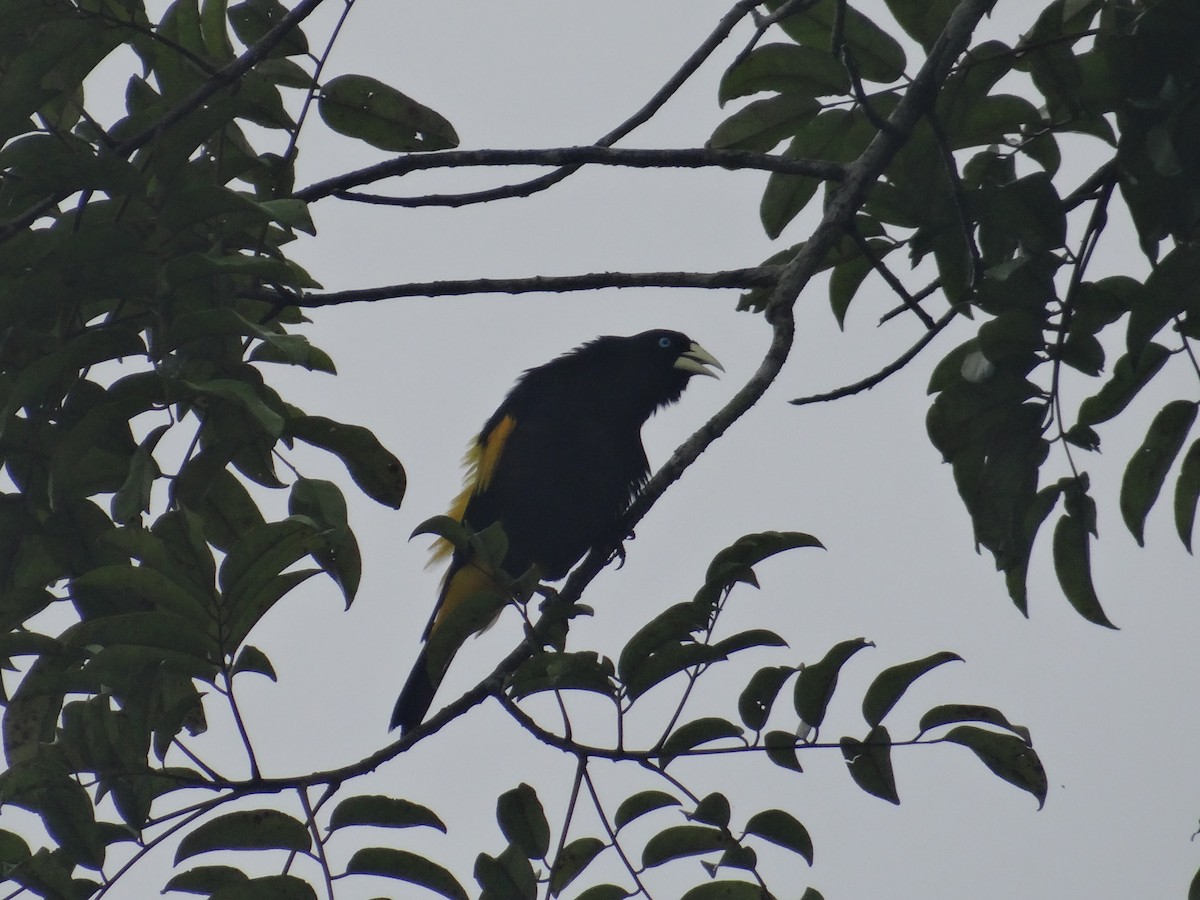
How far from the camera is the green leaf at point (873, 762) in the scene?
2.13 m

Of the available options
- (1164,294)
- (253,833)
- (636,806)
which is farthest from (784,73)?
(253,833)

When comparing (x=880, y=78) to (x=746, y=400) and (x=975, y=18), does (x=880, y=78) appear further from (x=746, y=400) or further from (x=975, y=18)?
(x=746, y=400)

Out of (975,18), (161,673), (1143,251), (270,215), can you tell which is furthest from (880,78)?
(161,673)

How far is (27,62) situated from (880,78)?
1650 millimetres

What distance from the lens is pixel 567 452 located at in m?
5.09

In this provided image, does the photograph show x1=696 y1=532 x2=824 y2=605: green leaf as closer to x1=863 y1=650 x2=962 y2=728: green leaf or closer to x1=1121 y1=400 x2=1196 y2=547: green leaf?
x1=863 y1=650 x2=962 y2=728: green leaf

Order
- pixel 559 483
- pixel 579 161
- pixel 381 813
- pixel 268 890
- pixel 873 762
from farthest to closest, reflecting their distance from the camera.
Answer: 1. pixel 559 483
2. pixel 579 161
3. pixel 873 762
4. pixel 381 813
5. pixel 268 890

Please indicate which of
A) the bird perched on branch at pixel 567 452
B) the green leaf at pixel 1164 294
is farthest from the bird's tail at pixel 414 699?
the green leaf at pixel 1164 294

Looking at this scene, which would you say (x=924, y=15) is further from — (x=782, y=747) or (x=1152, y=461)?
(x=782, y=747)

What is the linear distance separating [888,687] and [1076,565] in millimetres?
666

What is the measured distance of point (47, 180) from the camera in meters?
2.02

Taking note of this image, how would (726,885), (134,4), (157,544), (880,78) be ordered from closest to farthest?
1. (157,544)
2. (726,885)
3. (134,4)
4. (880,78)

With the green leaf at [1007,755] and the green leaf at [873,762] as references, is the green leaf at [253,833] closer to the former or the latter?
the green leaf at [873,762]

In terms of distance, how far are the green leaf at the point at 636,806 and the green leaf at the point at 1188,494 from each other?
114 centimetres
